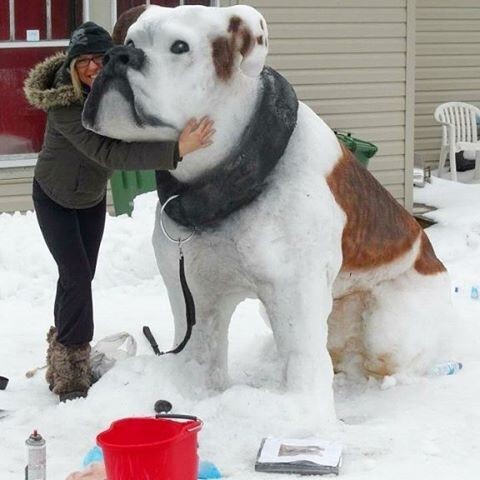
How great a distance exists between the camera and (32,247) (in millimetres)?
7934

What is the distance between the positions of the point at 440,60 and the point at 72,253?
10346 millimetres

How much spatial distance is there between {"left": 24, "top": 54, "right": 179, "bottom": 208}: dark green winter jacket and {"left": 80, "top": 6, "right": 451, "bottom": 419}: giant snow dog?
322mm

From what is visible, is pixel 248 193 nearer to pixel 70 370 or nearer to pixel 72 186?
pixel 72 186

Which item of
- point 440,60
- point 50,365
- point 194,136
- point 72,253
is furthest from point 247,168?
point 440,60

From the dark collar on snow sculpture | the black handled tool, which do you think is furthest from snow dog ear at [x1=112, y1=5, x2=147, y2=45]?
the black handled tool

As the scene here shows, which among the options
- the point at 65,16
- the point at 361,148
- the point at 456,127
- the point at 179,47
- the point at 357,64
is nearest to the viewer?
the point at 179,47

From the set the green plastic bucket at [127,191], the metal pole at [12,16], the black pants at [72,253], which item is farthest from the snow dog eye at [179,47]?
the metal pole at [12,16]

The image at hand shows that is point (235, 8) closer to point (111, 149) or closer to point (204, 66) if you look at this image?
point (204, 66)

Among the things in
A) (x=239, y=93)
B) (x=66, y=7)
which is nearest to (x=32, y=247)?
(x=66, y=7)

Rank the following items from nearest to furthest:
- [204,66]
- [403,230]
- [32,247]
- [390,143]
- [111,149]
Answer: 1. [204,66]
2. [111,149]
3. [403,230]
4. [32,247]
5. [390,143]

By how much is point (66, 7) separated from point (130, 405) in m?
5.55

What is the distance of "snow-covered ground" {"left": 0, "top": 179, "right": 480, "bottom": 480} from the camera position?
14.3 feet

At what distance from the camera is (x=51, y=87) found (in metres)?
5.15

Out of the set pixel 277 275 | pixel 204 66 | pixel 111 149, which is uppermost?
pixel 204 66
